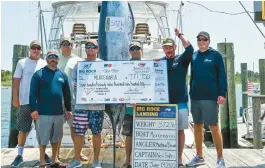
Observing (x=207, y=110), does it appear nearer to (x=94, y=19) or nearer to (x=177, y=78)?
(x=177, y=78)

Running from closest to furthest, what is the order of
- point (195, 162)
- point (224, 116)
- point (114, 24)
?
point (195, 162)
point (114, 24)
point (224, 116)

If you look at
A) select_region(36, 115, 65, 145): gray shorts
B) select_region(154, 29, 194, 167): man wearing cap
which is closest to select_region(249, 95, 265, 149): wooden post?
select_region(154, 29, 194, 167): man wearing cap

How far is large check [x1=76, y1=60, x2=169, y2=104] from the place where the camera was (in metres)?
4.18

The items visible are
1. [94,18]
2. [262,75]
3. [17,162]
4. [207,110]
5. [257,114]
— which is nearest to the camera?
[207,110]

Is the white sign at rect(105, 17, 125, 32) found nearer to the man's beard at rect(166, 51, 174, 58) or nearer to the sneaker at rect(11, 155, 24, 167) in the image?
the man's beard at rect(166, 51, 174, 58)

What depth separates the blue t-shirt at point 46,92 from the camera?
13.9 feet

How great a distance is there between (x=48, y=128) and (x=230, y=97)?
4.38 meters

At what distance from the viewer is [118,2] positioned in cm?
493

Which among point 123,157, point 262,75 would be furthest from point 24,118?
point 262,75

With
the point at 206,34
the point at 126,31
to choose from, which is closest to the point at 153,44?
the point at 126,31

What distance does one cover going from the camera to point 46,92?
426cm

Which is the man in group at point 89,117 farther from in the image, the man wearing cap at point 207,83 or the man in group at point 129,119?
the man wearing cap at point 207,83

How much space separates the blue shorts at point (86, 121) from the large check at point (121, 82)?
0.13m

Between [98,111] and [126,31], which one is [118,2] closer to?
[126,31]
